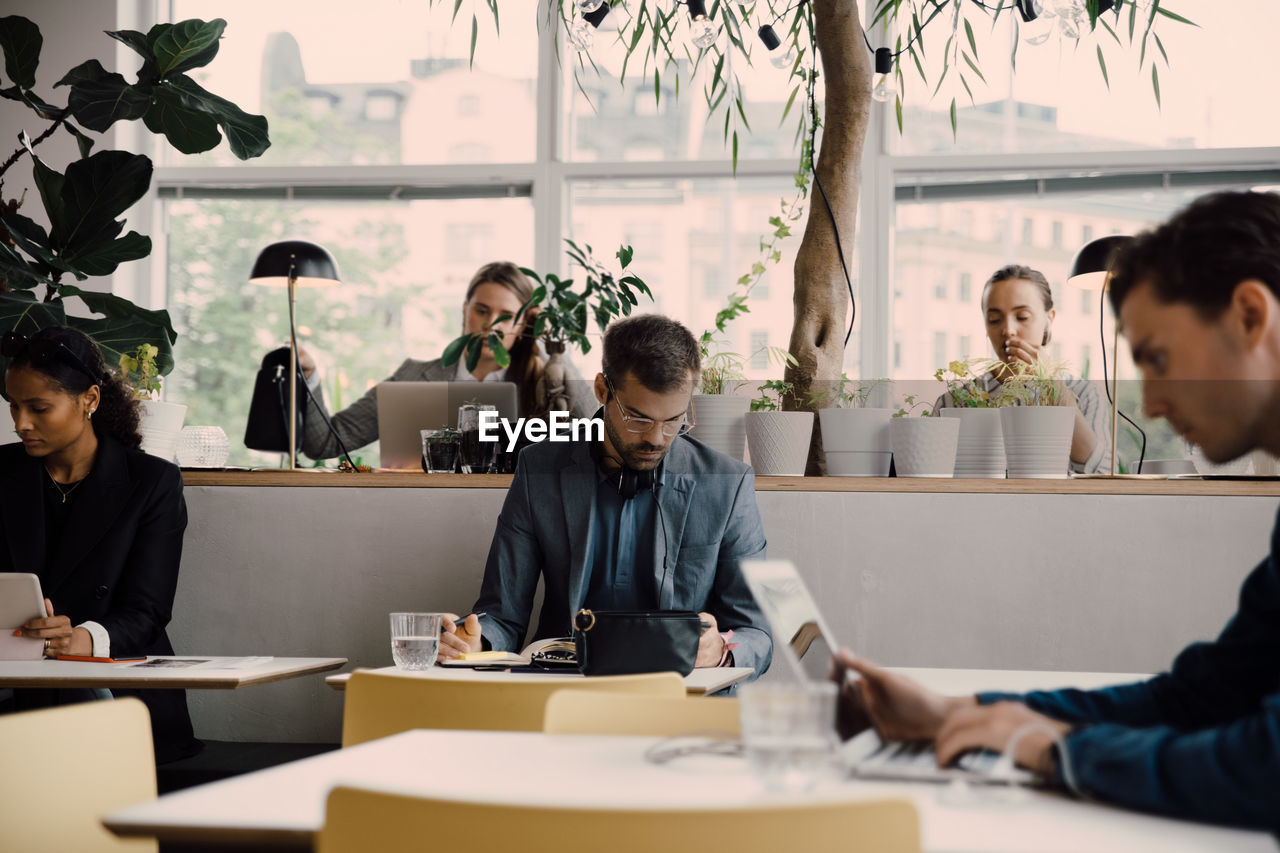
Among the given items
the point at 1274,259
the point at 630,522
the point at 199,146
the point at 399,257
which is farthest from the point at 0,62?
the point at 1274,259

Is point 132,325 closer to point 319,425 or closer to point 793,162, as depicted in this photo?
point 319,425

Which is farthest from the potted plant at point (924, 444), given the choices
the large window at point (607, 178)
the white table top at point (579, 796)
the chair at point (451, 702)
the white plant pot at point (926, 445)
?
the large window at point (607, 178)

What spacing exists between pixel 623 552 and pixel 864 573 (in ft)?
2.00

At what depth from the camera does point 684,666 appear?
1.90m

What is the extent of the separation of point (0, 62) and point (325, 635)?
179 inches

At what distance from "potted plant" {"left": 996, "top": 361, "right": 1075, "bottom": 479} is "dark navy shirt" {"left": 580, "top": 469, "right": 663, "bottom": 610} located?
2.83ft

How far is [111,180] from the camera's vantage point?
307cm

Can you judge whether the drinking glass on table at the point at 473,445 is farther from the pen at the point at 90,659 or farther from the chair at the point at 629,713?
the chair at the point at 629,713

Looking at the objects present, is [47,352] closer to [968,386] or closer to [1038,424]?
[968,386]

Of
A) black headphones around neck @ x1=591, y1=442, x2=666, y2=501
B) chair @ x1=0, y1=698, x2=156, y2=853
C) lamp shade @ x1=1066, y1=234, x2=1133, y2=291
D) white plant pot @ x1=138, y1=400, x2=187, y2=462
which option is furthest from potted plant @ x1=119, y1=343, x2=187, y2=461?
lamp shade @ x1=1066, y1=234, x2=1133, y2=291

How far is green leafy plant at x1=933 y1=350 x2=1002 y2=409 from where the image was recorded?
9.20ft

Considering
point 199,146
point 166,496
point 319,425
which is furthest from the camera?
point 319,425

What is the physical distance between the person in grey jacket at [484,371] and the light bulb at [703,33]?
3.06 feet

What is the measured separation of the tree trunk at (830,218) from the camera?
300cm
